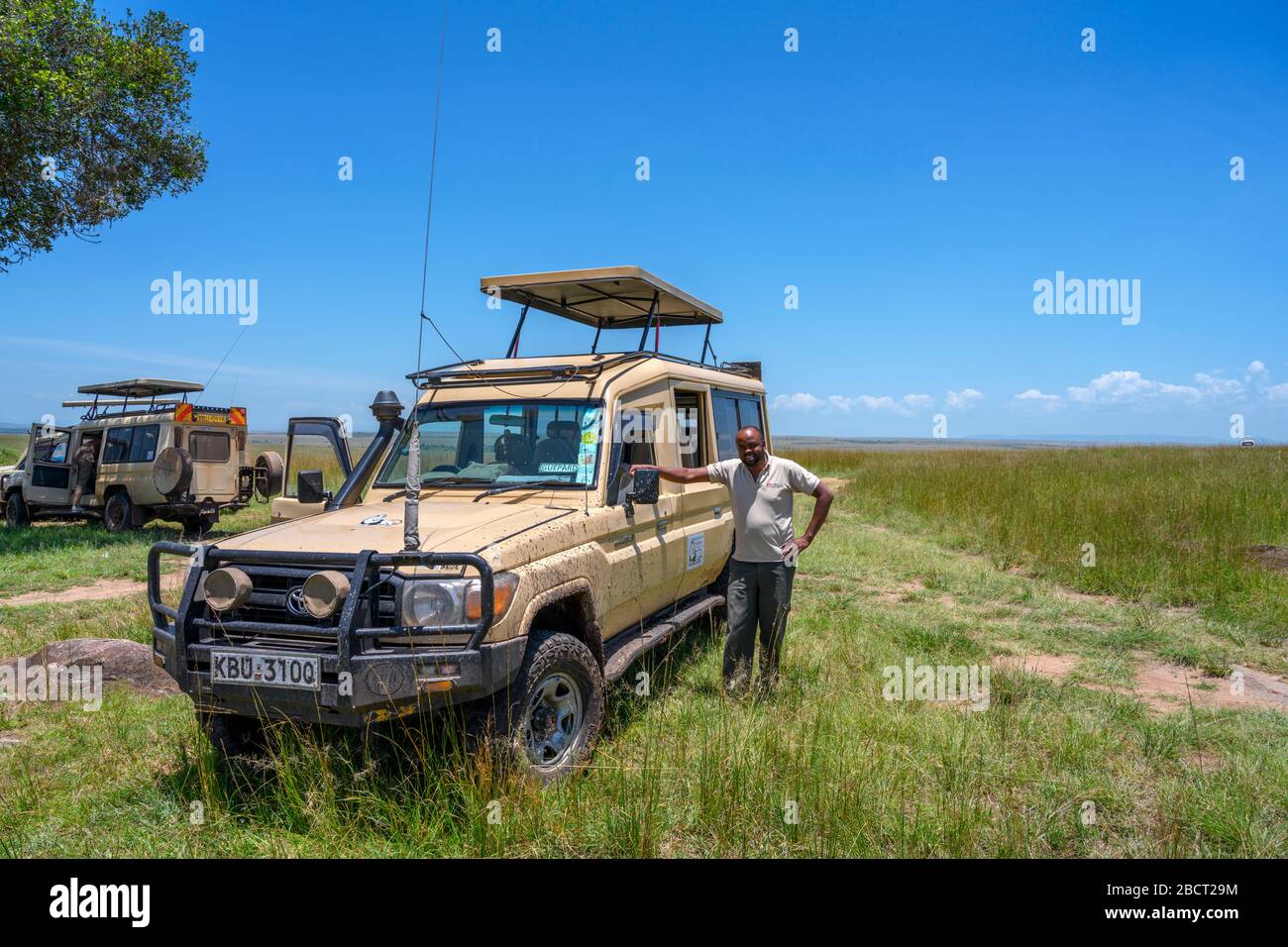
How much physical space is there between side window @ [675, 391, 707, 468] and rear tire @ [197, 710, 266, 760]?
320 cm

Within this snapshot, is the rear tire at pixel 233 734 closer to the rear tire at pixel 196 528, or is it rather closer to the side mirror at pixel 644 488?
the side mirror at pixel 644 488

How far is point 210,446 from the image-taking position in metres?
14.7

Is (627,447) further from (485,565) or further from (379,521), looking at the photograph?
(485,565)

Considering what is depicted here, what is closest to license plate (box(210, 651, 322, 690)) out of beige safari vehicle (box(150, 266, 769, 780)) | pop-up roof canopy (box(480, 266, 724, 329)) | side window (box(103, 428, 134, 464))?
beige safari vehicle (box(150, 266, 769, 780))

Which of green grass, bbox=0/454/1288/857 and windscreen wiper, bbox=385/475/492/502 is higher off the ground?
windscreen wiper, bbox=385/475/492/502

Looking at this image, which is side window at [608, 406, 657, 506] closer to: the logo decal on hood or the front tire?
the front tire

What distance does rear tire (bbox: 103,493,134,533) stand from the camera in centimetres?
1445

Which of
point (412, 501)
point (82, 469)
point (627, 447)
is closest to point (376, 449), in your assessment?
point (627, 447)

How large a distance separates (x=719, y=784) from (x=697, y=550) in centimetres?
264

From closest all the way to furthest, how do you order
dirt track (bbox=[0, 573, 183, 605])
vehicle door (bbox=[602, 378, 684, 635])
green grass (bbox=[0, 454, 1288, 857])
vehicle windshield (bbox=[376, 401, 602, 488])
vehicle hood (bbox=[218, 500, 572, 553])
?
green grass (bbox=[0, 454, 1288, 857])
vehicle hood (bbox=[218, 500, 572, 553])
vehicle door (bbox=[602, 378, 684, 635])
vehicle windshield (bbox=[376, 401, 602, 488])
dirt track (bbox=[0, 573, 183, 605])

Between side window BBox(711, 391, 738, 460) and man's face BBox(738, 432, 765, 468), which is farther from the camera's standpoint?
side window BBox(711, 391, 738, 460)

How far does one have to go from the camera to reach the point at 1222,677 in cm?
607

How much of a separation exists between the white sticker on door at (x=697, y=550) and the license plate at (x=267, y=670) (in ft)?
9.94
